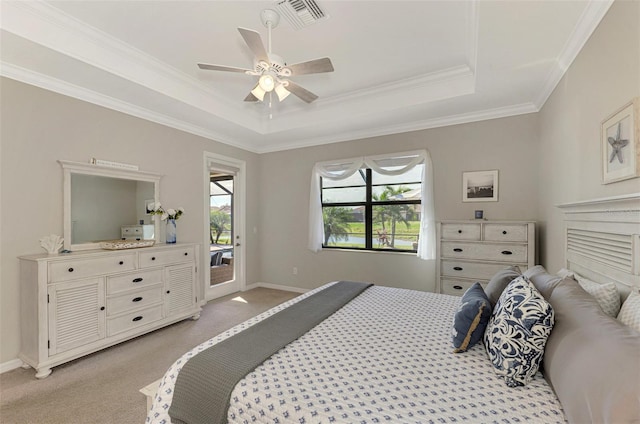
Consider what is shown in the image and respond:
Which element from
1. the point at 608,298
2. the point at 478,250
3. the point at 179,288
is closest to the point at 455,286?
the point at 478,250

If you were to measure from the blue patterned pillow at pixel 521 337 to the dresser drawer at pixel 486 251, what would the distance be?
76.6 inches

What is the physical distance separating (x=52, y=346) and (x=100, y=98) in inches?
95.3

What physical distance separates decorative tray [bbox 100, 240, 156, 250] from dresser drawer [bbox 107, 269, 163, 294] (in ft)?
0.99

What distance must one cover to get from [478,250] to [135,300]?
12.2ft

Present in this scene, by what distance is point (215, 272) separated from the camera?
4500 millimetres

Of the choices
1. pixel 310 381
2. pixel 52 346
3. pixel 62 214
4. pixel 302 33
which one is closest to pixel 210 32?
pixel 302 33

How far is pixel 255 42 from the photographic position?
74.3 inches

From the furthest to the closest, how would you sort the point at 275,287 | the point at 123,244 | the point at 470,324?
1. the point at 275,287
2. the point at 123,244
3. the point at 470,324

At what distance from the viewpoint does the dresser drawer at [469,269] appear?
3.04 metres

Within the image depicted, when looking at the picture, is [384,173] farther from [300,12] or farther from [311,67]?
[300,12]

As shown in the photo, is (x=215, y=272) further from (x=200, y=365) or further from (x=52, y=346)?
(x=200, y=365)

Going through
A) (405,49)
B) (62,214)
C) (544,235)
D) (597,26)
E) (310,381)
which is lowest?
(310,381)

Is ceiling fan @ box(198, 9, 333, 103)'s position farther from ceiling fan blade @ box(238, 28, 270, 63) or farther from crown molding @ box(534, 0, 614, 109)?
crown molding @ box(534, 0, 614, 109)

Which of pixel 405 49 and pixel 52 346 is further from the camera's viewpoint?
pixel 405 49
